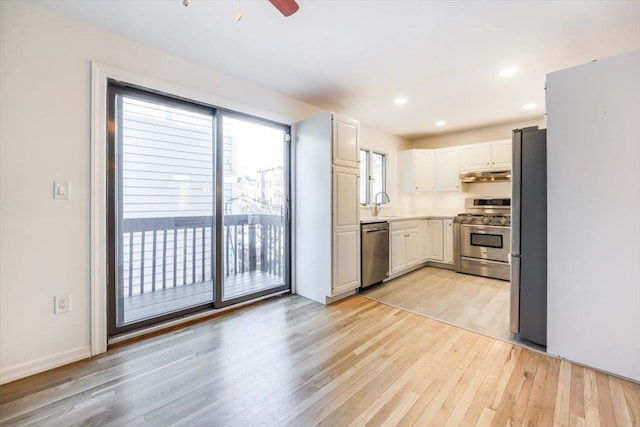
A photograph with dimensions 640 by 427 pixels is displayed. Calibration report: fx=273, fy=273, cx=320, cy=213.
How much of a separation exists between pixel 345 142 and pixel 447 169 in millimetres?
2637

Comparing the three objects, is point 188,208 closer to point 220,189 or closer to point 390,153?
point 220,189

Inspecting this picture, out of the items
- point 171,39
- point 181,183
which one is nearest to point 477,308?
point 181,183

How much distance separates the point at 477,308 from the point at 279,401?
2.48m

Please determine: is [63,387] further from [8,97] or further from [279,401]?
[8,97]

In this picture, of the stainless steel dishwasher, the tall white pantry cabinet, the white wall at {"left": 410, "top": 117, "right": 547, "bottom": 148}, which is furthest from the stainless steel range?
→ the tall white pantry cabinet

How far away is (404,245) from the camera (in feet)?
14.5

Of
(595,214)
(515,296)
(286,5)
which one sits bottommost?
(515,296)

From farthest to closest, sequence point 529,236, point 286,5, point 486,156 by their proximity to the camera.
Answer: point 486,156, point 529,236, point 286,5

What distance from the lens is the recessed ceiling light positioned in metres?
2.78

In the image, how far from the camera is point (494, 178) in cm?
476

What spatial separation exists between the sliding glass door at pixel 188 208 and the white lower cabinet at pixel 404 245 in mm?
1665

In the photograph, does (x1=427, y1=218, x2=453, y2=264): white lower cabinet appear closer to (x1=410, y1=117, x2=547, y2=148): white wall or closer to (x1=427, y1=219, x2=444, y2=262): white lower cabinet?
(x1=427, y1=219, x2=444, y2=262): white lower cabinet

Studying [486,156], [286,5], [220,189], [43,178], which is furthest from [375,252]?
→ [43,178]

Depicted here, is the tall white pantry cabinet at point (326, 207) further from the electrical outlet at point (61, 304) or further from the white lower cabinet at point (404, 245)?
the electrical outlet at point (61, 304)
